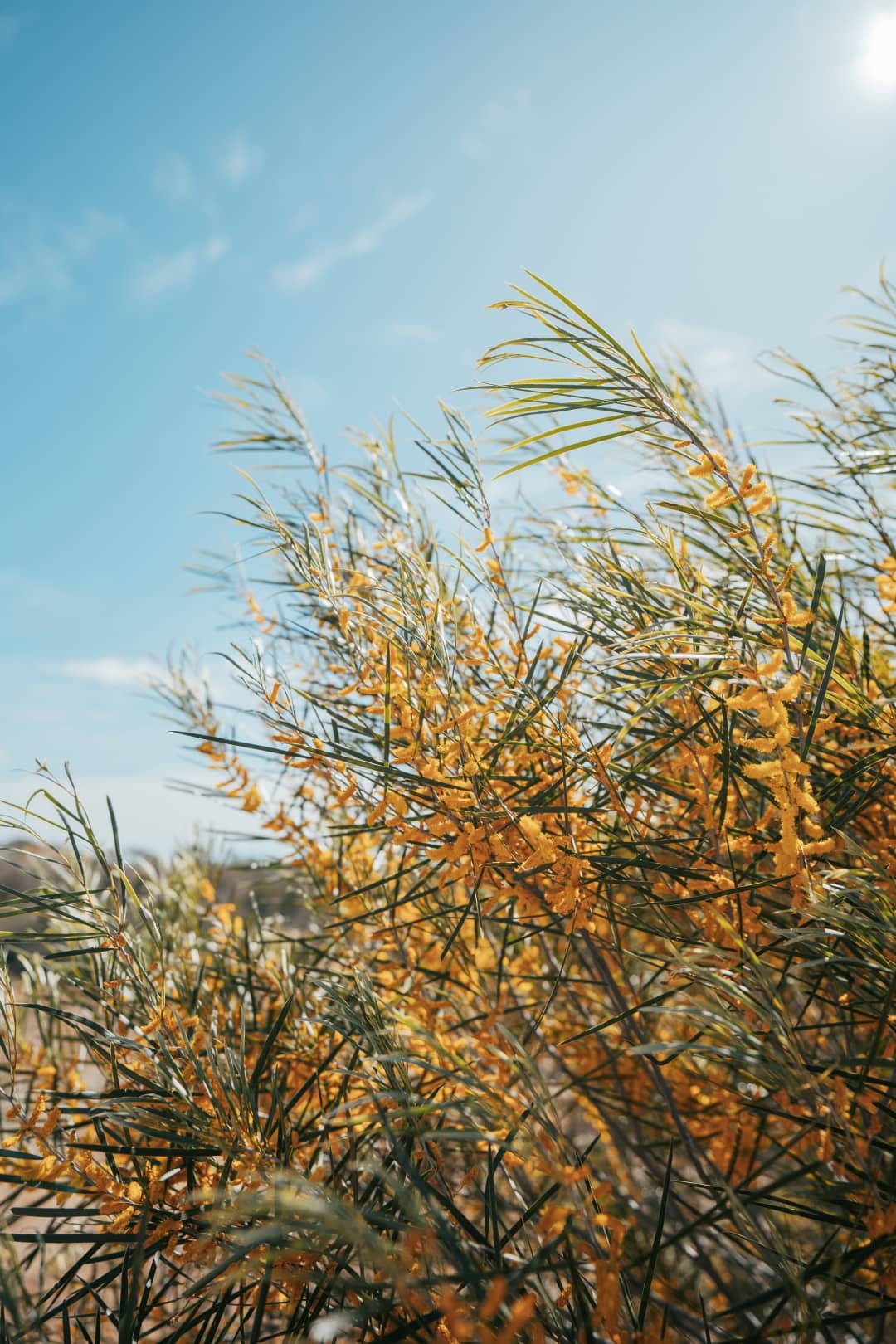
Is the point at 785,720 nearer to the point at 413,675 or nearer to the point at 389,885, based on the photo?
the point at 413,675

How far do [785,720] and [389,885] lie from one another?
43.3 inches

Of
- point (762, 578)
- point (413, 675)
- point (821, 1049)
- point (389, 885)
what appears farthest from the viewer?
point (389, 885)

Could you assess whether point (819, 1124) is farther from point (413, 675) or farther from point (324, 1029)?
point (324, 1029)

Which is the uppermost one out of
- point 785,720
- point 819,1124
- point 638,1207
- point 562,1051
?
point 785,720

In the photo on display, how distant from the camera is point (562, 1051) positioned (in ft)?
5.37

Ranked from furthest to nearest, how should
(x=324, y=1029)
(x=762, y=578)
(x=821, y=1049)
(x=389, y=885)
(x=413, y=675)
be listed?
(x=389, y=885), (x=821, y=1049), (x=324, y=1029), (x=413, y=675), (x=762, y=578)

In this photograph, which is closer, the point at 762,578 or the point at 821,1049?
the point at 762,578

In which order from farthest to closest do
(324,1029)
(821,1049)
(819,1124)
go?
(821,1049) → (324,1029) → (819,1124)

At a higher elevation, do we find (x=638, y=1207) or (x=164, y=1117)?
(x=164, y=1117)

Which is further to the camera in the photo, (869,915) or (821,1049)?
(821,1049)

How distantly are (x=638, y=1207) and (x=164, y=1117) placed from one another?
57.9 inches

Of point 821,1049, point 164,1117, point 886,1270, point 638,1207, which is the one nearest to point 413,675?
point 164,1117

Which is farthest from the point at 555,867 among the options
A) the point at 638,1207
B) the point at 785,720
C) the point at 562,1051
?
the point at 638,1207

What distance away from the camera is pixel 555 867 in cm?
74
